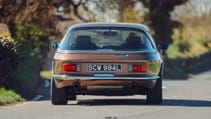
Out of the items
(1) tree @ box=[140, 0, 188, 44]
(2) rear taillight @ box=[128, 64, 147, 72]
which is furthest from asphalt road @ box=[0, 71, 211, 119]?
A: (1) tree @ box=[140, 0, 188, 44]

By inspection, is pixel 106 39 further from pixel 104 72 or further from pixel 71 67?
pixel 71 67

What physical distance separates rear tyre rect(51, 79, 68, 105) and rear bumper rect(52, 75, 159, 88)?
30 centimetres

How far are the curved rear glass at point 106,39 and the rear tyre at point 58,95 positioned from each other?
33.7 inches

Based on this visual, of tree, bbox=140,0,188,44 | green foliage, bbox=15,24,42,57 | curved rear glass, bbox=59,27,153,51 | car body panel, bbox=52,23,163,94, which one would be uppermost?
curved rear glass, bbox=59,27,153,51

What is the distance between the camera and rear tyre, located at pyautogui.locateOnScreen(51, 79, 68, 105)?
15922mm

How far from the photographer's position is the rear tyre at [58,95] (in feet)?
52.2

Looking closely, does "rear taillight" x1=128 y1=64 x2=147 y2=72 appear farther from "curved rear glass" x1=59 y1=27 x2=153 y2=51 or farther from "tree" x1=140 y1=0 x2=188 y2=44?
"tree" x1=140 y1=0 x2=188 y2=44

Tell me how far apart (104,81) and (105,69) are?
0.25 meters

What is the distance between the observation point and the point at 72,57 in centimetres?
1558

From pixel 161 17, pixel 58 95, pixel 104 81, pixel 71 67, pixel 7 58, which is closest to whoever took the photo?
pixel 104 81

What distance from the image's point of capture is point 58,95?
1598 cm

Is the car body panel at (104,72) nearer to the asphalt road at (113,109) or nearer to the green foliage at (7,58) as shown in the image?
the asphalt road at (113,109)

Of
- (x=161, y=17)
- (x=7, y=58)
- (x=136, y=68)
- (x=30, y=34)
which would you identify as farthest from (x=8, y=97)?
(x=161, y=17)

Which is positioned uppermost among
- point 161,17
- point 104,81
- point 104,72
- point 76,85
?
point 104,72
